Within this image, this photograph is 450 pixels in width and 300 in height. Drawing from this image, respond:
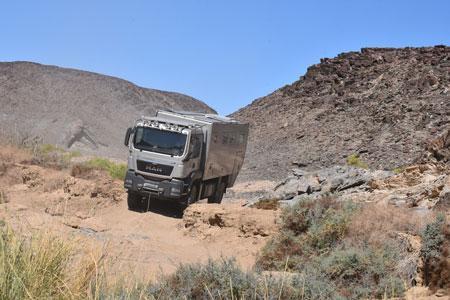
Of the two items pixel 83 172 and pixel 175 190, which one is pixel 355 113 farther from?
pixel 175 190

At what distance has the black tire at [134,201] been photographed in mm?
21516

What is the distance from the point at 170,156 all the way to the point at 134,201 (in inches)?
107

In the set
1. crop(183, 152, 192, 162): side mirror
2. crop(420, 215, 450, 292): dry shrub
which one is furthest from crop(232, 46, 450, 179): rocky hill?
crop(420, 215, 450, 292): dry shrub

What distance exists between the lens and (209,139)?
21.2 metres

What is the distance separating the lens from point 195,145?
794 inches

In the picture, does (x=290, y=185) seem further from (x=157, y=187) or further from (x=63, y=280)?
(x=63, y=280)

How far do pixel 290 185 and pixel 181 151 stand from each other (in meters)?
4.99

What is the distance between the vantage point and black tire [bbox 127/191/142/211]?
21.5 metres

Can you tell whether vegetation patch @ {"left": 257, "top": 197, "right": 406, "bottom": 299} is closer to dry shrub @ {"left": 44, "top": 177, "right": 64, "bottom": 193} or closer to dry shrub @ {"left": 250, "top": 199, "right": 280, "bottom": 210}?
dry shrub @ {"left": 250, "top": 199, "right": 280, "bottom": 210}

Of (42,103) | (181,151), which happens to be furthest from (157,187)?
(42,103)

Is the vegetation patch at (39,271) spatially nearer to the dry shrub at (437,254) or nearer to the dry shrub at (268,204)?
the dry shrub at (437,254)

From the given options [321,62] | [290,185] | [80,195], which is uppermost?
[321,62]

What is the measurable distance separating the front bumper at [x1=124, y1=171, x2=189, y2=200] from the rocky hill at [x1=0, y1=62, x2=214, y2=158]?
37.9m

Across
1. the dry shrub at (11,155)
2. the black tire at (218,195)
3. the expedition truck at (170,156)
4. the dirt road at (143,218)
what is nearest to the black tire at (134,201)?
the expedition truck at (170,156)
